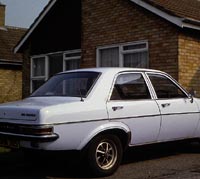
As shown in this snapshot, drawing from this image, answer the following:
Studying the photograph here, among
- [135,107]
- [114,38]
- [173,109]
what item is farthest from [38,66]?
[135,107]

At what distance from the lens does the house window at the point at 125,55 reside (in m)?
11.8

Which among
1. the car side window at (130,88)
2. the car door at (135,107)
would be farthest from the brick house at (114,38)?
the car door at (135,107)

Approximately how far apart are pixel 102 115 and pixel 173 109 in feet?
5.17

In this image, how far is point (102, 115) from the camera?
643cm

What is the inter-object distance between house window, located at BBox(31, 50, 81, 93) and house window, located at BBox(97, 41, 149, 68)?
4.07ft

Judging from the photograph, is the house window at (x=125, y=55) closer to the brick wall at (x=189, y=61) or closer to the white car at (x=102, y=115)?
the brick wall at (x=189, y=61)

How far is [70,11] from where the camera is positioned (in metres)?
14.7

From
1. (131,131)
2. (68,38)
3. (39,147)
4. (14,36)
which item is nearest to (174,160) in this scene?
(131,131)

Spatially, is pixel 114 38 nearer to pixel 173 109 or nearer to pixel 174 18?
pixel 174 18

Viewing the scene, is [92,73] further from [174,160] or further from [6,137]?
[174,160]

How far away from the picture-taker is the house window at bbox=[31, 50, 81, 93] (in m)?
14.3

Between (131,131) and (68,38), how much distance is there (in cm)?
813

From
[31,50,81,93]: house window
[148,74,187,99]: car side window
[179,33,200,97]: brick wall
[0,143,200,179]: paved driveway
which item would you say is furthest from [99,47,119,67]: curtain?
[148,74,187,99]: car side window

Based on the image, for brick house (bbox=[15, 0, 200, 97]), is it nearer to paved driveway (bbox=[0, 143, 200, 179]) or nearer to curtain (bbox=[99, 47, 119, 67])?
curtain (bbox=[99, 47, 119, 67])
